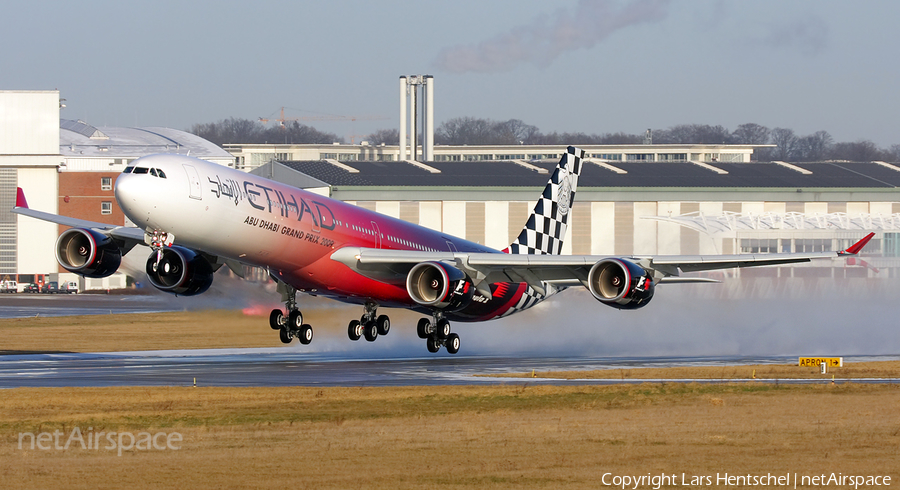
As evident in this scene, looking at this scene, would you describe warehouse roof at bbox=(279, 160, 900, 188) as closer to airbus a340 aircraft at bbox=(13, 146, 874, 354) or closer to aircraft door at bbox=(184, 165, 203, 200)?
airbus a340 aircraft at bbox=(13, 146, 874, 354)

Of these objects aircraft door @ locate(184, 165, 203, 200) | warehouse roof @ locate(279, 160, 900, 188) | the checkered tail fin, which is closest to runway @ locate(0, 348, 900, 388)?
the checkered tail fin

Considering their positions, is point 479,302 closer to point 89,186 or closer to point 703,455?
point 703,455

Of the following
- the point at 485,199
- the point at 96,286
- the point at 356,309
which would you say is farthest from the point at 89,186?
the point at 356,309

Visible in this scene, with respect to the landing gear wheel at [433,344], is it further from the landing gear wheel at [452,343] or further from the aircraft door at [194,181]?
the aircraft door at [194,181]

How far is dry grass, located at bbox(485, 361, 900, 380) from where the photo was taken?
44562 millimetres

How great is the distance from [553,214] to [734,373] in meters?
17.3

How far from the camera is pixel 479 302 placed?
5209 centimetres

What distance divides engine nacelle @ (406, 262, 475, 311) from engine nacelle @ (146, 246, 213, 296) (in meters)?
8.33

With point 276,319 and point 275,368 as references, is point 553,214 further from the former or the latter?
point 275,368

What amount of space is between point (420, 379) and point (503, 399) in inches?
279

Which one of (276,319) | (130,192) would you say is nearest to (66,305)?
(276,319)

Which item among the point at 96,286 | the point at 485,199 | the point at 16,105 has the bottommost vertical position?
the point at 96,286

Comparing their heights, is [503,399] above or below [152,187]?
below

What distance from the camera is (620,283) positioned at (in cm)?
4391
